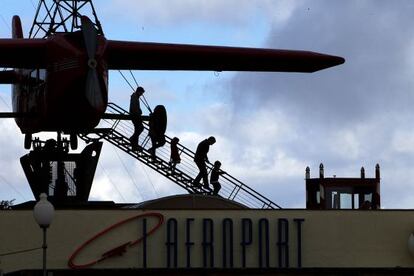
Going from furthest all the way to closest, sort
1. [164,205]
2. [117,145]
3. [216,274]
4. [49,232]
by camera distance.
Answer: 1. [117,145]
2. [164,205]
3. [49,232]
4. [216,274]

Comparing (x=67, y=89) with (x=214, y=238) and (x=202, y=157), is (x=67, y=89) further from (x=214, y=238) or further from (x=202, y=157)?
(x=214, y=238)

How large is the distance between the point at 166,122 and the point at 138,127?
43.9 inches

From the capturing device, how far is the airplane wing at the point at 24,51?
114 feet

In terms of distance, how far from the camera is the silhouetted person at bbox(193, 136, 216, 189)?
34594mm

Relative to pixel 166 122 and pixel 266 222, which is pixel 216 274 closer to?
pixel 266 222

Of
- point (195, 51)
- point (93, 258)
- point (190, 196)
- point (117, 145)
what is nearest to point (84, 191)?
point (117, 145)

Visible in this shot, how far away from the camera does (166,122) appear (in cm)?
3634

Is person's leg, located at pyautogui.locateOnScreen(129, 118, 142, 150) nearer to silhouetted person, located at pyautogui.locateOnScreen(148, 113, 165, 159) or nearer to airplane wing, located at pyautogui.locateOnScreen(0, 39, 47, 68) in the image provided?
silhouetted person, located at pyautogui.locateOnScreen(148, 113, 165, 159)

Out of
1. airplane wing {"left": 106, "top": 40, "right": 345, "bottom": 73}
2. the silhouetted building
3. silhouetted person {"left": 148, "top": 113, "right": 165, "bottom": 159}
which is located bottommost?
the silhouetted building

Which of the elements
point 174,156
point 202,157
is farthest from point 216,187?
point 174,156

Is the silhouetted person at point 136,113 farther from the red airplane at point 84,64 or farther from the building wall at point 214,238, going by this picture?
the building wall at point 214,238

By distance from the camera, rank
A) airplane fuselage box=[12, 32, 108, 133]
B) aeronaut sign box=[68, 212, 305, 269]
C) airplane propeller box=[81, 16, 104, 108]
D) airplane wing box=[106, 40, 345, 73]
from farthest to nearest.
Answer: airplane wing box=[106, 40, 345, 73] → airplane fuselage box=[12, 32, 108, 133] → airplane propeller box=[81, 16, 104, 108] → aeronaut sign box=[68, 212, 305, 269]

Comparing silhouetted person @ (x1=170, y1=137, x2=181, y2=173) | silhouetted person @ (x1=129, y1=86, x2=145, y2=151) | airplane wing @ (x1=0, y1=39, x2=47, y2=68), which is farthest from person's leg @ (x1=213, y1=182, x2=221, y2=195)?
airplane wing @ (x1=0, y1=39, x2=47, y2=68)

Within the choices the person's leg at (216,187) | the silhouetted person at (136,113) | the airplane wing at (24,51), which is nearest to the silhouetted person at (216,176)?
the person's leg at (216,187)
